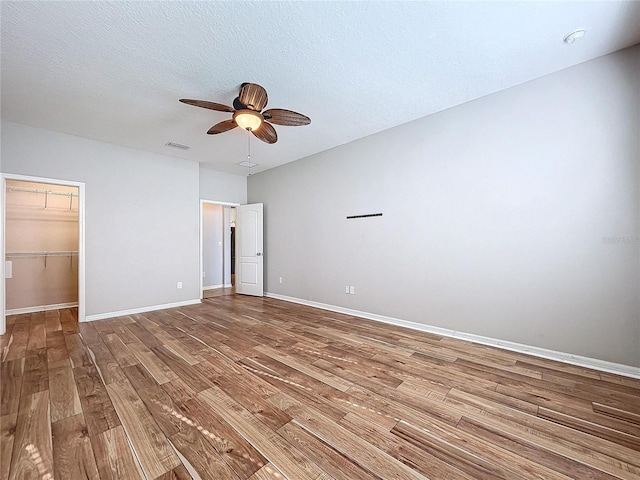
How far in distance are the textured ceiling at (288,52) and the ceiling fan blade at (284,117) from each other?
32 cm

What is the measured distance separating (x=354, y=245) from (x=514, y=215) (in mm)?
2154

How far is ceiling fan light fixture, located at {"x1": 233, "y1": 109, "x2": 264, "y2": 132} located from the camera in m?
2.61

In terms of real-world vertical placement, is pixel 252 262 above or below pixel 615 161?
below

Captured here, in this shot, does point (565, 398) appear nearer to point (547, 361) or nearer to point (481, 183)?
point (547, 361)

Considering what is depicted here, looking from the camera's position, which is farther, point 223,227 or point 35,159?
point 223,227

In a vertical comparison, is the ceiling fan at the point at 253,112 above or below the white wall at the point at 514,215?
above

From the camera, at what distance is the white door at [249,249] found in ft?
19.0

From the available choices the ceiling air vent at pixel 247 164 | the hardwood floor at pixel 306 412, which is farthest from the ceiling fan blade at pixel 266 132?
the hardwood floor at pixel 306 412

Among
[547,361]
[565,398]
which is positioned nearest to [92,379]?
[565,398]

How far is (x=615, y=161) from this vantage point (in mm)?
2324

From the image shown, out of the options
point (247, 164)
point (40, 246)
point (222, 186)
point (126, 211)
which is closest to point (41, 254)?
point (40, 246)

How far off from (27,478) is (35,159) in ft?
13.9

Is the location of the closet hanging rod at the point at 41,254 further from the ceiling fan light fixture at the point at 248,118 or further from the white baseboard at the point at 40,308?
the ceiling fan light fixture at the point at 248,118

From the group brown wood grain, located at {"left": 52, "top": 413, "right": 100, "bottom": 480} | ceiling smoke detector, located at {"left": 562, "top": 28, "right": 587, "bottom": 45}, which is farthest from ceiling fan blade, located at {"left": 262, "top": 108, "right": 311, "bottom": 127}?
brown wood grain, located at {"left": 52, "top": 413, "right": 100, "bottom": 480}
